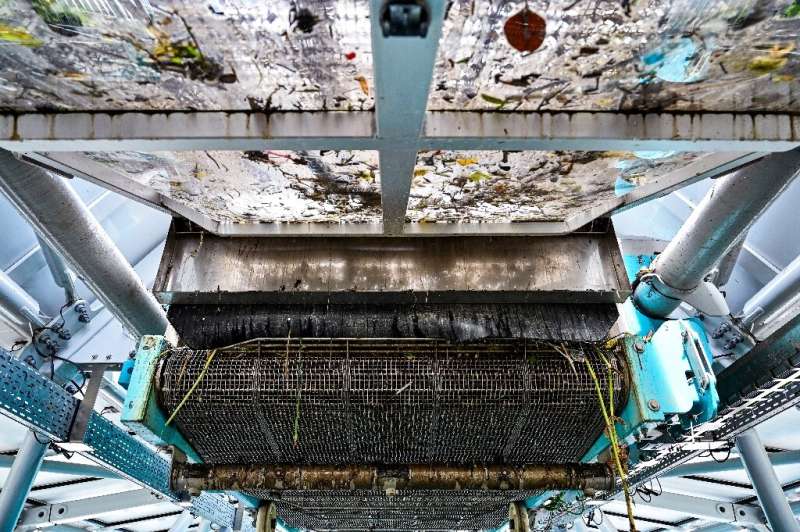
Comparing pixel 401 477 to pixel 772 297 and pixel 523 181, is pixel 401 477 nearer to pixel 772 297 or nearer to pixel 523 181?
pixel 523 181

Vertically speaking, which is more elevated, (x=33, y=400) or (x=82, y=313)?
(x=82, y=313)

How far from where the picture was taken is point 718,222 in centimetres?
187

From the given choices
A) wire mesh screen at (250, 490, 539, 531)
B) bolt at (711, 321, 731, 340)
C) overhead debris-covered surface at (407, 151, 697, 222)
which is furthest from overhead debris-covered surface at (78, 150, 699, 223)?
bolt at (711, 321, 731, 340)

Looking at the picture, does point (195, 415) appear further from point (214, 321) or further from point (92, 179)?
point (92, 179)

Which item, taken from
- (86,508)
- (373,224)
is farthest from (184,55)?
(86,508)

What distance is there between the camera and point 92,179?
188 cm

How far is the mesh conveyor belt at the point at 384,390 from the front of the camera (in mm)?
1977

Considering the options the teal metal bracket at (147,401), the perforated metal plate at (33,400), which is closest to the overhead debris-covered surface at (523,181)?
the teal metal bracket at (147,401)

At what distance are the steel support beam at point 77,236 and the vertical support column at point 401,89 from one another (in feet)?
3.77

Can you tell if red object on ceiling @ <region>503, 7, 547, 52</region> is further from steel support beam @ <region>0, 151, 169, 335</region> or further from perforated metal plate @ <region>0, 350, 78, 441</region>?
perforated metal plate @ <region>0, 350, 78, 441</region>

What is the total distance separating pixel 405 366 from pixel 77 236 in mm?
1322

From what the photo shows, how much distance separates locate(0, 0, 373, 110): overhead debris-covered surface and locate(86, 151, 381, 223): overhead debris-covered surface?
295mm

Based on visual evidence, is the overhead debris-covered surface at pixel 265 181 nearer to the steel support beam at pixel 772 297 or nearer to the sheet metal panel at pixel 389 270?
the sheet metal panel at pixel 389 270

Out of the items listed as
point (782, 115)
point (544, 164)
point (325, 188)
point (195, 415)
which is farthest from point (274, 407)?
point (782, 115)
